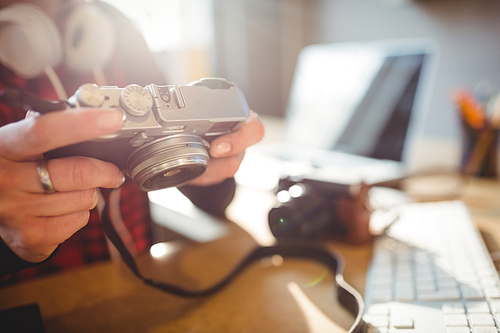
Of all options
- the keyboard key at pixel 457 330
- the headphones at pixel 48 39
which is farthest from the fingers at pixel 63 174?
the keyboard key at pixel 457 330

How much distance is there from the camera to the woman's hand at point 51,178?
261mm

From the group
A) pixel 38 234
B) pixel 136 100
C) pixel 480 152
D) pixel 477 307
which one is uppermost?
pixel 136 100

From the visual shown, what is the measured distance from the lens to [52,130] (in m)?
0.26

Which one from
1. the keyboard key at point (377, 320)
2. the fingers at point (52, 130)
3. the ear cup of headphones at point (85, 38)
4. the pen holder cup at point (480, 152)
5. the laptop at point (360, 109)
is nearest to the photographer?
the fingers at point (52, 130)

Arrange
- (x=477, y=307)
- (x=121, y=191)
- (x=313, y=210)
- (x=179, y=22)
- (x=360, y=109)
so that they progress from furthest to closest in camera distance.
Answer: (x=179, y=22) → (x=360, y=109) → (x=121, y=191) → (x=313, y=210) → (x=477, y=307)

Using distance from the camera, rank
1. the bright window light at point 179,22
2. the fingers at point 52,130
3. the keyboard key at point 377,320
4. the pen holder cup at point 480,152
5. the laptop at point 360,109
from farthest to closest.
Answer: the bright window light at point 179,22 → the pen holder cup at point 480,152 → the laptop at point 360,109 → the keyboard key at point 377,320 → the fingers at point 52,130

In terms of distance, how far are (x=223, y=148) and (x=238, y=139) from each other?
0.07ft

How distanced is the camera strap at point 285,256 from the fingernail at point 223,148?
0.15 m

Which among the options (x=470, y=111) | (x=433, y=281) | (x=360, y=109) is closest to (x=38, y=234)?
(x=433, y=281)

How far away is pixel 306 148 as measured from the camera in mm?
1068

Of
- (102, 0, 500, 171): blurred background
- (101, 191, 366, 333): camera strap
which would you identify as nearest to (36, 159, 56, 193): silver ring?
(101, 191, 366, 333): camera strap

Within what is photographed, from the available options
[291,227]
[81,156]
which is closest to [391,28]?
[291,227]

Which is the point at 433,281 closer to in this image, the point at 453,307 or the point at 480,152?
the point at 453,307

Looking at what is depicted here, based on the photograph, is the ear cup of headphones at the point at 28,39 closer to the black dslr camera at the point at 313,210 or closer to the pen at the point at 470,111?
the black dslr camera at the point at 313,210
